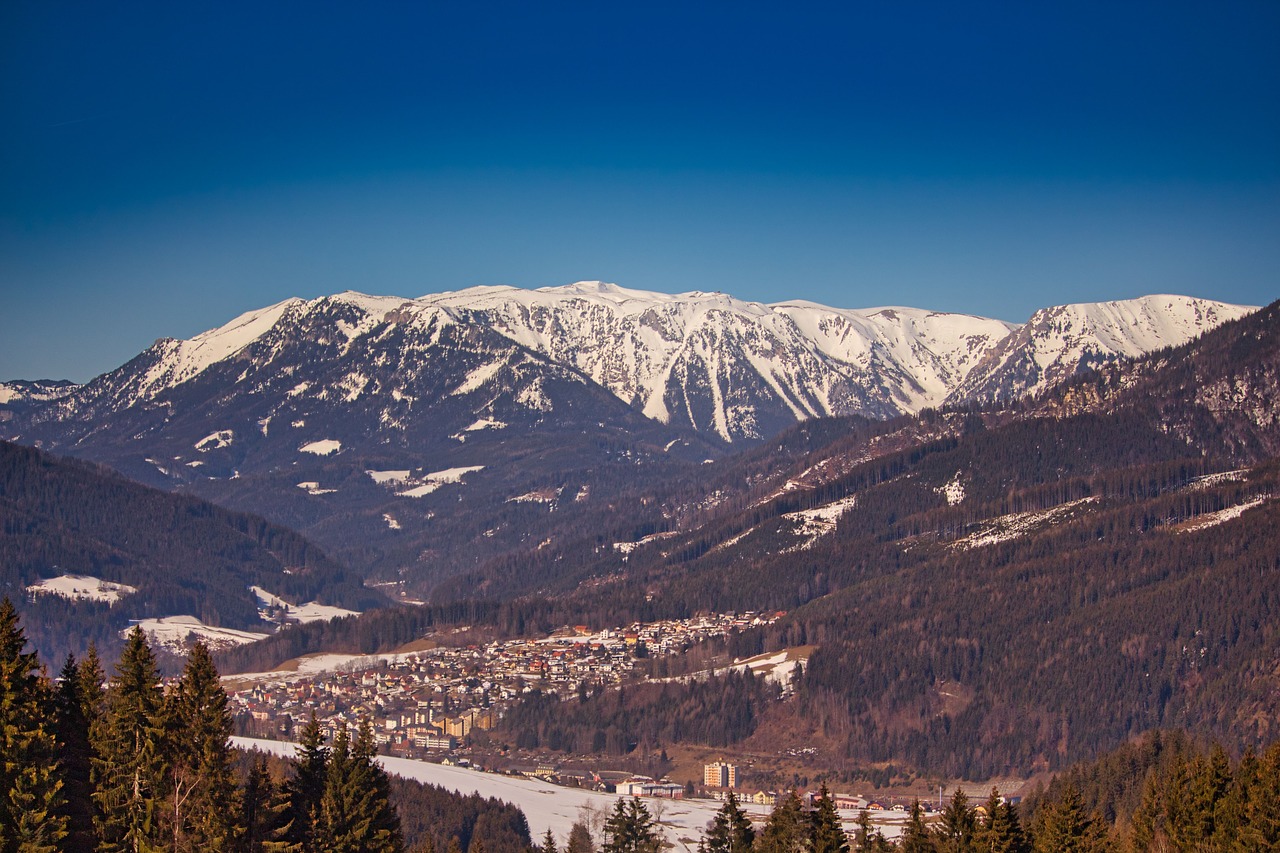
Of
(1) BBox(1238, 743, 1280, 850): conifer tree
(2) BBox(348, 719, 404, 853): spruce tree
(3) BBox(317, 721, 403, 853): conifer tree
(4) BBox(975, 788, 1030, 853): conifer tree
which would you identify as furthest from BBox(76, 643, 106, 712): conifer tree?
(1) BBox(1238, 743, 1280, 850): conifer tree

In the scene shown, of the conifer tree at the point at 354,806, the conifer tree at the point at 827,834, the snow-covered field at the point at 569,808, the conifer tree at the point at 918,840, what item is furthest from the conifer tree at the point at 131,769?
the snow-covered field at the point at 569,808

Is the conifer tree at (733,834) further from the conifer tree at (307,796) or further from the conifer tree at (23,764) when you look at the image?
the conifer tree at (23,764)

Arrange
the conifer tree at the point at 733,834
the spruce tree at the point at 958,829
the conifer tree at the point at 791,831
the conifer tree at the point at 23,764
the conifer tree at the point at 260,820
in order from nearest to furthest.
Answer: the conifer tree at the point at 23,764 → the conifer tree at the point at 260,820 → the spruce tree at the point at 958,829 → the conifer tree at the point at 791,831 → the conifer tree at the point at 733,834

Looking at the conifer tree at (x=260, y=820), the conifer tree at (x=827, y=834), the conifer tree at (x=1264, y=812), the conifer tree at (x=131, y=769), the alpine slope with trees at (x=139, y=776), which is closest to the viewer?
the alpine slope with trees at (x=139, y=776)

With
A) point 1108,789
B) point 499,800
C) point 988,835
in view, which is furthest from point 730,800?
point 499,800

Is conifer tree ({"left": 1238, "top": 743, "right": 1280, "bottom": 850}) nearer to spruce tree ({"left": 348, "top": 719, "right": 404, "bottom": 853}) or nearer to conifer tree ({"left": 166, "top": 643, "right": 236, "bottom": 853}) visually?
spruce tree ({"left": 348, "top": 719, "right": 404, "bottom": 853})

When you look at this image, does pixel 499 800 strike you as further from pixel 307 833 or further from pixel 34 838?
pixel 34 838
